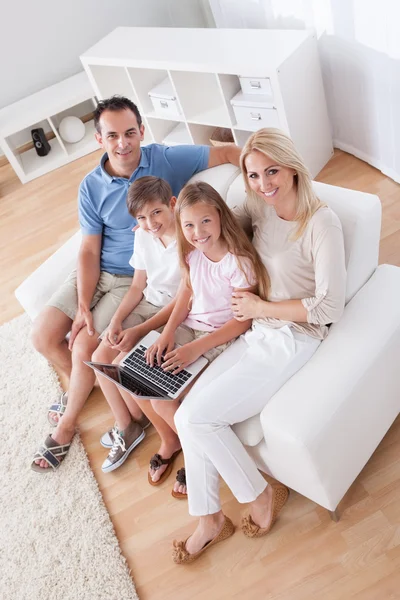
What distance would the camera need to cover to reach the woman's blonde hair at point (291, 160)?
1.65 metres

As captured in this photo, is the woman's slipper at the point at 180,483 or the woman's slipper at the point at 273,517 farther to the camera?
the woman's slipper at the point at 180,483

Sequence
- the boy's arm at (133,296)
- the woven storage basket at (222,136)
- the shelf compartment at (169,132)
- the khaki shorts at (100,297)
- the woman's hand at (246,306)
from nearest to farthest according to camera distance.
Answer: the woman's hand at (246,306) → the boy's arm at (133,296) → the khaki shorts at (100,297) → the woven storage basket at (222,136) → the shelf compartment at (169,132)

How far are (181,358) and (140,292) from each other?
1.33ft

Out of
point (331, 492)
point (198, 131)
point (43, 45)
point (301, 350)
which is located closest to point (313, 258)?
point (301, 350)

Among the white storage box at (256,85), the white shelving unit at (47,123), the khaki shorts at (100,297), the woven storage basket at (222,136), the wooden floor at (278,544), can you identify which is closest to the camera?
the wooden floor at (278,544)

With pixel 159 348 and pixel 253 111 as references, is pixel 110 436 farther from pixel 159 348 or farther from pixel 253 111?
pixel 253 111

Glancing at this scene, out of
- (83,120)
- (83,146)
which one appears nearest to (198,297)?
(83,146)

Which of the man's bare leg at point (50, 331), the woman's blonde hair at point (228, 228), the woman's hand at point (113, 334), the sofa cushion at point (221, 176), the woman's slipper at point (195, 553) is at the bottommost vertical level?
the woman's slipper at point (195, 553)

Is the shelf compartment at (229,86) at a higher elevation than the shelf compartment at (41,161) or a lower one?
higher

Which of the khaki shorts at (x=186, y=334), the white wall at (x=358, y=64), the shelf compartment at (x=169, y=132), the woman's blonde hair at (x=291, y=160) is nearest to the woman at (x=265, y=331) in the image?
the woman's blonde hair at (x=291, y=160)

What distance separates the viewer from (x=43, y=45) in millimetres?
4277

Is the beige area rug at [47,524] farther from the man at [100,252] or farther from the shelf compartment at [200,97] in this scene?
the shelf compartment at [200,97]

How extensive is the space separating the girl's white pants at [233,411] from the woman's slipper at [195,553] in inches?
4.1

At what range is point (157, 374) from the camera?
1957mm
